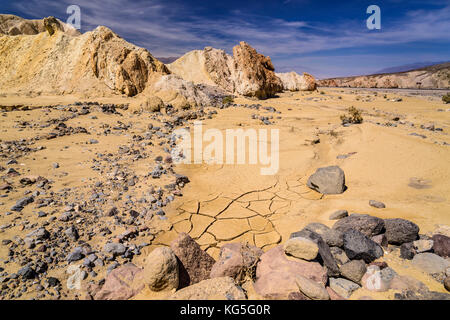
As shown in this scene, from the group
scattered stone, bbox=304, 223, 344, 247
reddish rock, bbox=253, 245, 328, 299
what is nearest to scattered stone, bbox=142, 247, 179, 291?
reddish rock, bbox=253, 245, 328, 299

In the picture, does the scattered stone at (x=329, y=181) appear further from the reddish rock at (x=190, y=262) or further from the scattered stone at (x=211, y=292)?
the scattered stone at (x=211, y=292)

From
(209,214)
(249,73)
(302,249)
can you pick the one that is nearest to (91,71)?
(249,73)

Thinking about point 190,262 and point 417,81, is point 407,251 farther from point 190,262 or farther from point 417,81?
point 417,81

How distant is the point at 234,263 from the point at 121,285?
1.00m

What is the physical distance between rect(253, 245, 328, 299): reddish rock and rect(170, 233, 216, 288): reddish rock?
1.67ft

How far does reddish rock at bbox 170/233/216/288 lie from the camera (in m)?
2.00

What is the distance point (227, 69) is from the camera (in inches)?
615

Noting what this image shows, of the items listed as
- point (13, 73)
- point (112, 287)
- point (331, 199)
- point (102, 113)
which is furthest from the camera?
point (13, 73)

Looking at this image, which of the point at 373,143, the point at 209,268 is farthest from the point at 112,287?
the point at 373,143

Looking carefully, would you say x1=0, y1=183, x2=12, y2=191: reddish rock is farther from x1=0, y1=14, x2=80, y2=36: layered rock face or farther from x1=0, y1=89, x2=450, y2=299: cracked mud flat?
x1=0, y1=14, x2=80, y2=36: layered rock face

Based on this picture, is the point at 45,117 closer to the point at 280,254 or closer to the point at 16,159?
the point at 16,159

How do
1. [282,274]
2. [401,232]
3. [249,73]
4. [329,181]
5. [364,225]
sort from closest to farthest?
[282,274] < [401,232] < [364,225] < [329,181] < [249,73]
